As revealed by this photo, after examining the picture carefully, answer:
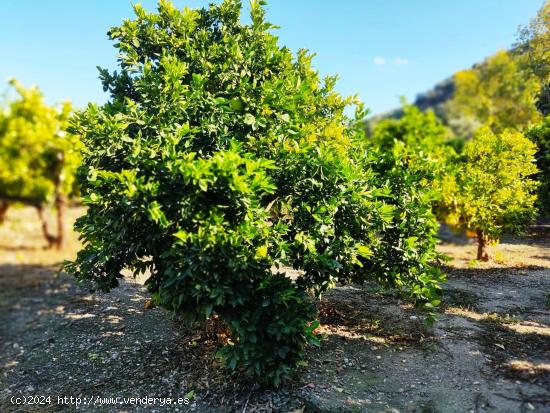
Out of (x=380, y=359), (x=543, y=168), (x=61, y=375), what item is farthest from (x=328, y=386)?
(x=543, y=168)

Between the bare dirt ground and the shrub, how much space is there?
1.05m

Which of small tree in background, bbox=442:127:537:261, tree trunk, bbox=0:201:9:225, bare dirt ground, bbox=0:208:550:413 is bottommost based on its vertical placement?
bare dirt ground, bbox=0:208:550:413

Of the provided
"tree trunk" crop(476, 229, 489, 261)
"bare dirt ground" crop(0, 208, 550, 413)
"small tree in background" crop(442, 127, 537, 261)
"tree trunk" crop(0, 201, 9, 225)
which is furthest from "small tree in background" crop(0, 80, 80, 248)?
"tree trunk" crop(476, 229, 489, 261)

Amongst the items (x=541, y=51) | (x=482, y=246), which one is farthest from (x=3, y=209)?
(x=541, y=51)

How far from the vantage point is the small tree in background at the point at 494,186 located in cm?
996

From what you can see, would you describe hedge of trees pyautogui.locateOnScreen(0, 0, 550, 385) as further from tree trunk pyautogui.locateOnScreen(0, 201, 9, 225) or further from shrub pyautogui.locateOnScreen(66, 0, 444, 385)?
tree trunk pyautogui.locateOnScreen(0, 201, 9, 225)

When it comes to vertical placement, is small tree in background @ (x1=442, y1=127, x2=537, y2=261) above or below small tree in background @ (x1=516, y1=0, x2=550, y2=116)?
below

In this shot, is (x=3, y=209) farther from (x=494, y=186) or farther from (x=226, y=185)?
(x=494, y=186)

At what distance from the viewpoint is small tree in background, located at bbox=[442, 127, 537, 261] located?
32.7ft

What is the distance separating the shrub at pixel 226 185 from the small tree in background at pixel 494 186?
4873 millimetres

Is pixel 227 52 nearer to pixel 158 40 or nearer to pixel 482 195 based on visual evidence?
pixel 158 40

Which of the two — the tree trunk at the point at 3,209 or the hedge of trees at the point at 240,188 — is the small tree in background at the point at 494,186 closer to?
the hedge of trees at the point at 240,188

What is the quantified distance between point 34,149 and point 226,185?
1453 centimetres

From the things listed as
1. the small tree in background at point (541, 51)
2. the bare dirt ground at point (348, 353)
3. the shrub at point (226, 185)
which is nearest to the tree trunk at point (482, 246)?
the bare dirt ground at point (348, 353)
